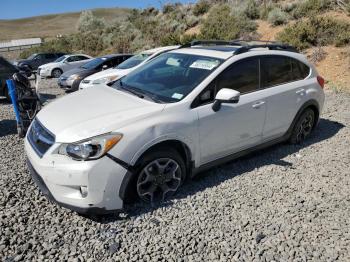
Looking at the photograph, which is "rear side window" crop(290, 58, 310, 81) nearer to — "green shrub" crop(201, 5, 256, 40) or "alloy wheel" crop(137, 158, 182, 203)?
"alloy wheel" crop(137, 158, 182, 203)

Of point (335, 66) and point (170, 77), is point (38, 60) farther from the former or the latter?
point (170, 77)

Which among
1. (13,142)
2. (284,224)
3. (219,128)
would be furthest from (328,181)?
(13,142)

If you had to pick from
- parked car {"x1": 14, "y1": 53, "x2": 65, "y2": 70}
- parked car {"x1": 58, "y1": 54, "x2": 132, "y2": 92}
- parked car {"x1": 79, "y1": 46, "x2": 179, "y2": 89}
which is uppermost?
parked car {"x1": 79, "y1": 46, "x2": 179, "y2": 89}

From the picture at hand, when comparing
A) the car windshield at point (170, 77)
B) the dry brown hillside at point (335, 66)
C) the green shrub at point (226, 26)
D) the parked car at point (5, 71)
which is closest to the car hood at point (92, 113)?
the car windshield at point (170, 77)

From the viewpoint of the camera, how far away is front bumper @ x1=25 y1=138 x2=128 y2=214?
322 centimetres

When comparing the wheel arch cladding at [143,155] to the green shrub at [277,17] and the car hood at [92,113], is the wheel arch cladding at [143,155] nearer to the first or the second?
the car hood at [92,113]

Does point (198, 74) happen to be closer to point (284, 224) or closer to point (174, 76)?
point (174, 76)

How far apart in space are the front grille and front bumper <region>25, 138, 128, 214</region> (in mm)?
90

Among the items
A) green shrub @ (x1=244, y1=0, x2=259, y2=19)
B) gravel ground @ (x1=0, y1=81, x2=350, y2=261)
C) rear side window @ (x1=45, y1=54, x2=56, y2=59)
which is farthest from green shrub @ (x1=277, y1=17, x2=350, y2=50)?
rear side window @ (x1=45, y1=54, x2=56, y2=59)

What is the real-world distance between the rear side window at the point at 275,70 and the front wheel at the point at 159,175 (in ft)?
5.95

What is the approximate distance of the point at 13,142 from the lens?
19.9ft

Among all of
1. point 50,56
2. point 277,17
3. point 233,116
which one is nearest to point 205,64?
point 233,116

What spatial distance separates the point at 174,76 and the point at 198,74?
338mm

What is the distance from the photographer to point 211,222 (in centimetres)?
363
